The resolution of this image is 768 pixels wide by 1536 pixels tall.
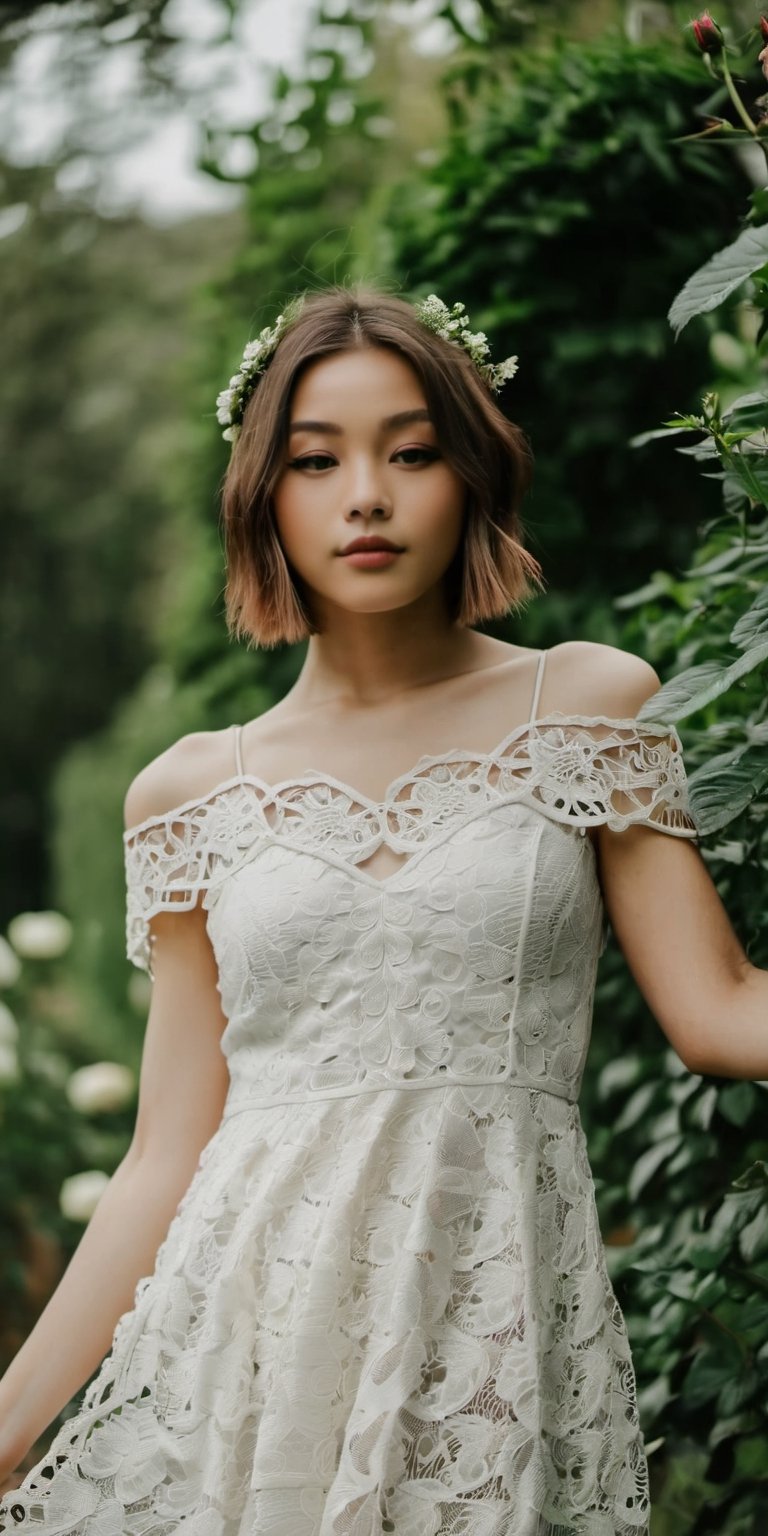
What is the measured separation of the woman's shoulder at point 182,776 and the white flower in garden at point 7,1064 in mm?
2276

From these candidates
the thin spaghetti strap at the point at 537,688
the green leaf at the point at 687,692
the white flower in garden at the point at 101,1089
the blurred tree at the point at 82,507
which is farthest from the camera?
the blurred tree at the point at 82,507

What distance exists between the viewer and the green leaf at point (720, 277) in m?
1.61

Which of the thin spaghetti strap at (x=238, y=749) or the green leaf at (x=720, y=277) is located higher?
the green leaf at (x=720, y=277)

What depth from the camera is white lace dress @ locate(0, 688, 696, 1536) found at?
172 cm

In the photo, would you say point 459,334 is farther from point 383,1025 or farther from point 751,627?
point 383,1025

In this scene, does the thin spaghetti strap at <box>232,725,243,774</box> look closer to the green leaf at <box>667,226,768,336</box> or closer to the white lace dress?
the white lace dress

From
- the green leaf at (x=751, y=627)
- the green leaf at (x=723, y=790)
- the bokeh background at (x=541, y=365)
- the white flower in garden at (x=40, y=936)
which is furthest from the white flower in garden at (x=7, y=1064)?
the green leaf at (x=751, y=627)

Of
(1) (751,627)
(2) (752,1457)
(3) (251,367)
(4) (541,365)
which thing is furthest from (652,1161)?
(4) (541,365)

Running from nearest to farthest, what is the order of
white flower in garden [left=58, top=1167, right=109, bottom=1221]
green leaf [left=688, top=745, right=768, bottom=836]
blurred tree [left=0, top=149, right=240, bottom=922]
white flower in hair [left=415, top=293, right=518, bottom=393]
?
green leaf [left=688, top=745, right=768, bottom=836]
white flower in hair [left=415, top=293, right=518, bottom=393]
white flower in garden [left=58, top=1167, right=109, bottom=1221]
blurred tree [left=0, top=149, right=240, bottom=922]

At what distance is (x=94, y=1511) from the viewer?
6.15 ft

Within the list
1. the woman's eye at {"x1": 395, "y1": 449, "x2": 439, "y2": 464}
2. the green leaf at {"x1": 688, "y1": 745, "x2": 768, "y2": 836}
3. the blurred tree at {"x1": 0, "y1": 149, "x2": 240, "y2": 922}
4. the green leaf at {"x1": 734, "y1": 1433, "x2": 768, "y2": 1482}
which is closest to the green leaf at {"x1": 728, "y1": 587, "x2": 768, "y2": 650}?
the green leaf at {"x1": 688, "y1": 745, "x2": 768, "y2": 836}

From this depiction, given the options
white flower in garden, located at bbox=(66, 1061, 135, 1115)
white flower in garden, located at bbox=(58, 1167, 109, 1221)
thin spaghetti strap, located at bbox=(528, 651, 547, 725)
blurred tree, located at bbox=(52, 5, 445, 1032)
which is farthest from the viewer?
white flower in garden, located at bbox=(66, 1061, 135, 1115)

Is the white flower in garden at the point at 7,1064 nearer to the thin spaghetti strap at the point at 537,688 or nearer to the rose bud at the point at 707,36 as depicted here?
the thin spaghetti strap at the point at 537,688

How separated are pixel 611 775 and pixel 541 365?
1.42 metres
